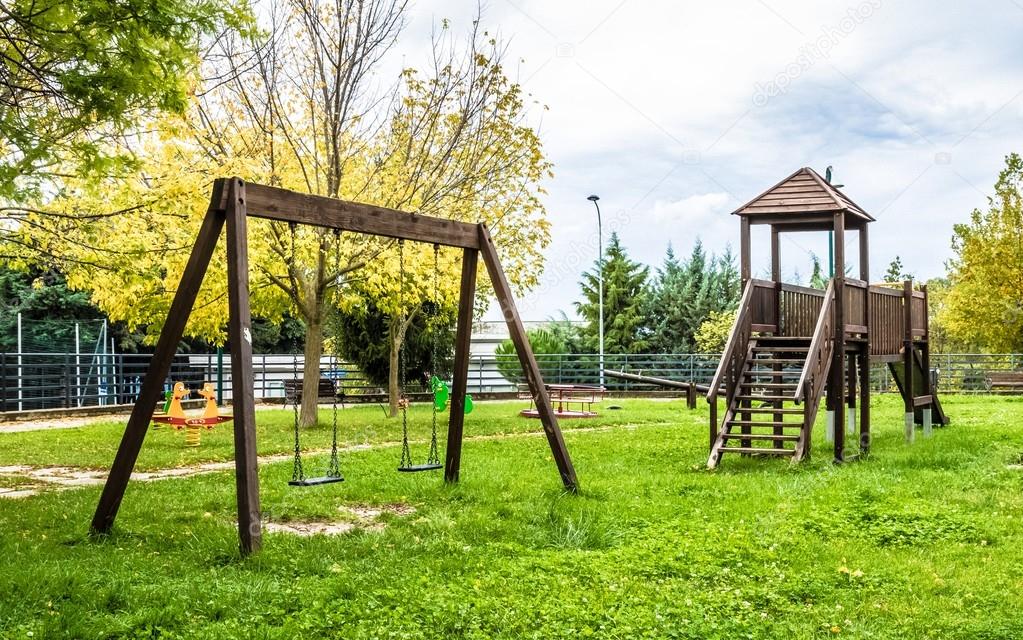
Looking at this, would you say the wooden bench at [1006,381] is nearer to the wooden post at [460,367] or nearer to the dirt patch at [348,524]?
the wooden post at [460,367]

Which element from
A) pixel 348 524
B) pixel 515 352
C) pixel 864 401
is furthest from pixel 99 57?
pixel 515 352

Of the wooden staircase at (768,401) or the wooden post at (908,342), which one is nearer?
the wooden staircase at (768,401)

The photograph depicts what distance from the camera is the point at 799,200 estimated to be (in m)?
14.5

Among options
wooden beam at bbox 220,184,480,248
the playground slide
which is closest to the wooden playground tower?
the playground slide

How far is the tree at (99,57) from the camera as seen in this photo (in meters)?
7.86

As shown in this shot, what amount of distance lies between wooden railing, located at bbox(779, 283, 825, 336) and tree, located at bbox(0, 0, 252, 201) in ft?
31.1

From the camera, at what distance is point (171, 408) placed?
16.5 m

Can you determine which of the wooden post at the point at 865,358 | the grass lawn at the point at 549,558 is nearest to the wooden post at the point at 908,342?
the wooden post at the point at 865,358

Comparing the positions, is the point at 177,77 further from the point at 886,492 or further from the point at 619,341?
the point at 619,341

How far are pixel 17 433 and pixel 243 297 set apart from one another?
45.4 ft

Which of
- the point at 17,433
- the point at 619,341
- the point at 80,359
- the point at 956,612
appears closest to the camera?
the point at 956,612

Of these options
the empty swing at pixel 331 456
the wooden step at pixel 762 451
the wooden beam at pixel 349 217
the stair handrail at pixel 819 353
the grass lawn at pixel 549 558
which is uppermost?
the wooden beam at pixel 349 217

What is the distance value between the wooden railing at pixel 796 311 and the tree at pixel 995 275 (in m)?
20.2

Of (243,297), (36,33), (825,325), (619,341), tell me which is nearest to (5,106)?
(36,33)
